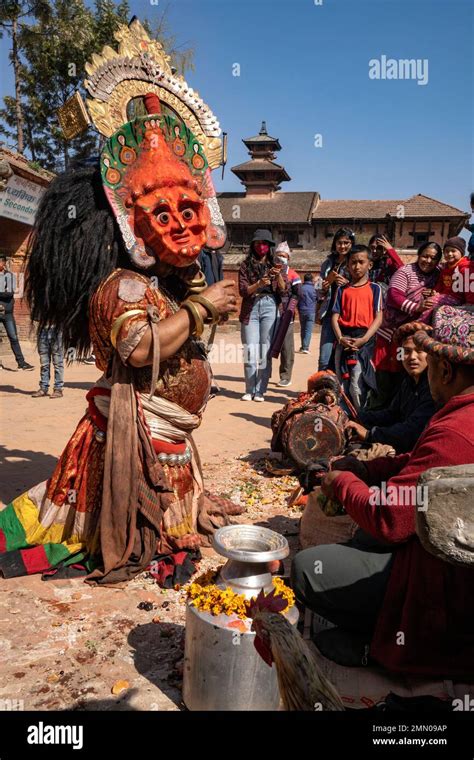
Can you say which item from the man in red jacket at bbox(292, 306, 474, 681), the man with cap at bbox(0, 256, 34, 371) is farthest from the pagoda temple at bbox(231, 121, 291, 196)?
the man in red jacket at bbox(292, 306, 474, 681)

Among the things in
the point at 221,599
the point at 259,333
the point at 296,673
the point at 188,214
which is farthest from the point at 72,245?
the point at 259,333

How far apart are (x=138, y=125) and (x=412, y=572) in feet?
9.22

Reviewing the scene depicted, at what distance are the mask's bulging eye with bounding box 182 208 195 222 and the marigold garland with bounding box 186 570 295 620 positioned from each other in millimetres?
2090

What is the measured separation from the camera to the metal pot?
219 centimetres

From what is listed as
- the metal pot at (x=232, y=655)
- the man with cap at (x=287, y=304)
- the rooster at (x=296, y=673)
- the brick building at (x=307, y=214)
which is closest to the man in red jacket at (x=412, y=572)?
the metal pot at (x=232, y=655)

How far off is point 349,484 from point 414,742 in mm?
877

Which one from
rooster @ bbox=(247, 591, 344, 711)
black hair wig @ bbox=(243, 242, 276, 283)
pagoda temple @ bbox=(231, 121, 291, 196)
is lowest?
rooster @ bbox=(247, 591, 344, 711)

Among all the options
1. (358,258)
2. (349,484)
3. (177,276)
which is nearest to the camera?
(349,484)

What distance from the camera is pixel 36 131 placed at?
2623 centimetres

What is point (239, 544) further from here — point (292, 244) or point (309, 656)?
point (292, 244)

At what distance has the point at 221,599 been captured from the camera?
226 cm

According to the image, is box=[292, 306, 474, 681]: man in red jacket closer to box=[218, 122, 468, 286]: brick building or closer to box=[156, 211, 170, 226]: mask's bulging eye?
box=[156, 211, 170, 226]: mask's bulging eye

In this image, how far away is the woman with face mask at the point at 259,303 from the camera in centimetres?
809

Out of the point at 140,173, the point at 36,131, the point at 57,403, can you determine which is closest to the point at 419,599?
the point at 140,173
